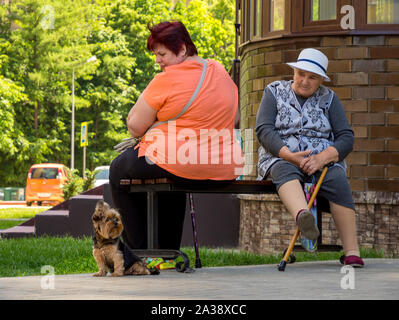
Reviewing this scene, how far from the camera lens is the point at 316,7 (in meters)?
10.1

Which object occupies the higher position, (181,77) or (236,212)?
(181,77)

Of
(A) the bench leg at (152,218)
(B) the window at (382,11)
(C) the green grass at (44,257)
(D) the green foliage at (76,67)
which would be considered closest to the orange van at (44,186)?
(D) the green foliage at (76,67)

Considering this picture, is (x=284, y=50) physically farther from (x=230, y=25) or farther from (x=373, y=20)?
(x=230, y=25)

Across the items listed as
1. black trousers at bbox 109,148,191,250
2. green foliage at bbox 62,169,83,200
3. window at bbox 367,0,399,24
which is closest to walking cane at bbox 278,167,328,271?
black trousers at bbox 109,148,191,250

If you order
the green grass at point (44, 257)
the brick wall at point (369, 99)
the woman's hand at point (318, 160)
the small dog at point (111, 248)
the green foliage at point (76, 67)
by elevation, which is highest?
the green foliage at point (76, 67)

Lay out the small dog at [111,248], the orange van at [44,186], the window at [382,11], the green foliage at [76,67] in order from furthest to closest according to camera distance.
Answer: the green foliage at [76,67], the orange van at [44,186], the window at [382,11], the small dog at [111,248]

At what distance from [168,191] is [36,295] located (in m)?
1.65

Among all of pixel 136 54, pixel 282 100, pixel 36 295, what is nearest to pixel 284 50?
pixel 282 100

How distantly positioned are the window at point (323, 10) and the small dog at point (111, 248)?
4942 millimetres

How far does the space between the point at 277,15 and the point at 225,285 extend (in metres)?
5.86

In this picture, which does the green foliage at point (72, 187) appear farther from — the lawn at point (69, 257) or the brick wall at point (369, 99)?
the brick wall at point (369, 99)

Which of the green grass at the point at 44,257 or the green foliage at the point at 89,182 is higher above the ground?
the green foliage at the point at 89,182

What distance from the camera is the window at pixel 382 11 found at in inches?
384

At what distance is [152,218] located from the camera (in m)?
6.11
